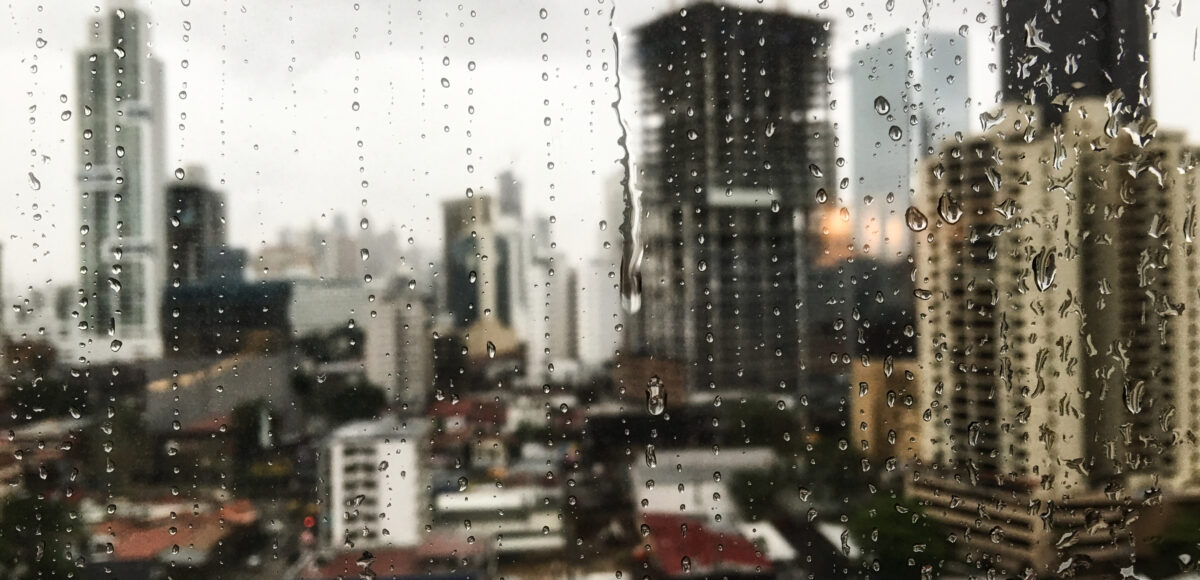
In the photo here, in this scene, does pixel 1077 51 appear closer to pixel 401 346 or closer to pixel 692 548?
pixel 692 548

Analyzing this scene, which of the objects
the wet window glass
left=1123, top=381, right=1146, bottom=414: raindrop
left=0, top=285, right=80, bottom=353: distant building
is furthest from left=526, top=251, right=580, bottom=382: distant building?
left=1123, top=381, right=1146, bottom=414: raindrop

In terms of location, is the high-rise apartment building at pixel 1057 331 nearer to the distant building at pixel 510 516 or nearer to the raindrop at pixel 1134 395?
the raindrop at pixel 1134 395

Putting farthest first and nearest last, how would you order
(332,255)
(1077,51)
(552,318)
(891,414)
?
(552,318), (332,255), (891,414), (1077,51)

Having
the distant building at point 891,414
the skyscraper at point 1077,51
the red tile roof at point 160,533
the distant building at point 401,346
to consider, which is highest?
the skyscraper at point 1077,51

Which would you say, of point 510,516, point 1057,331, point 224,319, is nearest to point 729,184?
point 1057,331

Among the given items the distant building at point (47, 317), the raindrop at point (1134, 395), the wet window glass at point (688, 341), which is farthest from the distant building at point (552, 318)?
the raindrop at point (1134, 395)

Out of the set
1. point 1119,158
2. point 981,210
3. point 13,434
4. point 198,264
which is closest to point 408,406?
point 198,264

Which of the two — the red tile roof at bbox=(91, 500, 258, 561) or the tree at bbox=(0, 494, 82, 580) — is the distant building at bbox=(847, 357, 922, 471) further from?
the tree at bbox=(0, 494, 82, 580)
